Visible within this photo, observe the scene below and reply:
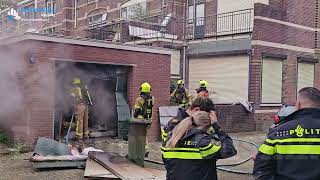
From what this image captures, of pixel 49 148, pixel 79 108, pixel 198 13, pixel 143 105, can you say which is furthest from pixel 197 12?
pixel 49 148

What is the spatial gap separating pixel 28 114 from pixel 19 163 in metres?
1.55

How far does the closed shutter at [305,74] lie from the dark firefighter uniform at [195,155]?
49.4 ft

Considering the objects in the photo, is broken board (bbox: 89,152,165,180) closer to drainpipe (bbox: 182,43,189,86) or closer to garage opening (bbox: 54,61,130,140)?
garage opening (bbox: 54,61,130,140)

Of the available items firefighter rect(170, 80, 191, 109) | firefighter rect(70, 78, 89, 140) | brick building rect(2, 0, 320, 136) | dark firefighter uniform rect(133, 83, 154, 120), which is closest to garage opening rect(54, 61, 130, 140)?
firefighter rect(70, 78, 89, 140)

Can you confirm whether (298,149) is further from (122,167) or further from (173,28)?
(173,28)

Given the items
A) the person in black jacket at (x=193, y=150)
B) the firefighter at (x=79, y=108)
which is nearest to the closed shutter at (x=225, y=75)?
the firefighter at (x=79, y=108)

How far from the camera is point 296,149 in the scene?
2.77m

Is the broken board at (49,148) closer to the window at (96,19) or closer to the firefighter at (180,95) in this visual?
the firefighter at (180,95)

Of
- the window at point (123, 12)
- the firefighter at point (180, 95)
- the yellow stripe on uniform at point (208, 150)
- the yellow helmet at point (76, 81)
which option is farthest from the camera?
the window at point (123, 12)

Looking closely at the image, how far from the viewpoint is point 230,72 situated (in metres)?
16.2

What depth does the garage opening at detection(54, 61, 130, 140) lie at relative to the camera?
10.9 m

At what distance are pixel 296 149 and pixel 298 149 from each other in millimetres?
14

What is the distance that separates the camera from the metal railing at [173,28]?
17625 millimetres

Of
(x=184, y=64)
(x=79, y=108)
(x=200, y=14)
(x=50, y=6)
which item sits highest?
(x=50, y=6)
